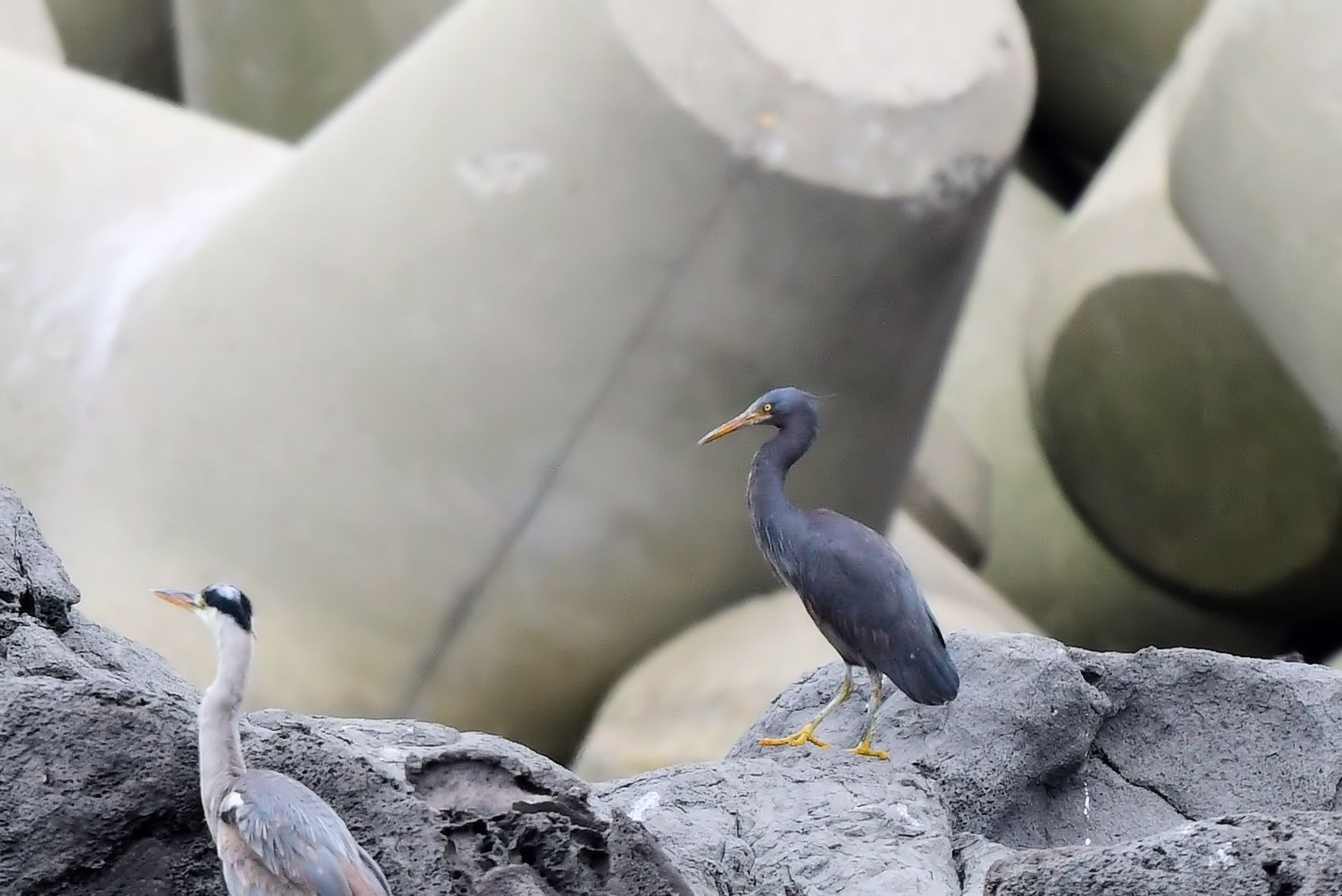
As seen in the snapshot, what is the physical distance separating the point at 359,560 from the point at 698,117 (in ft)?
4.12

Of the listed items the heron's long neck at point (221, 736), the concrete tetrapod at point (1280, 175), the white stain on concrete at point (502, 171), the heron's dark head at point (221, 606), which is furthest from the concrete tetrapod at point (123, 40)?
the heron's long neck at point (221, 736)

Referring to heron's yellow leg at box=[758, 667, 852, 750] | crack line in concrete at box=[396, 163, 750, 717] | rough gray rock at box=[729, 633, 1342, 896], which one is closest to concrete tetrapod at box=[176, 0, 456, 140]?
crack line in concrete at box=[396, 163, 750, 717]

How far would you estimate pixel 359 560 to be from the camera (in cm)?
→ 411

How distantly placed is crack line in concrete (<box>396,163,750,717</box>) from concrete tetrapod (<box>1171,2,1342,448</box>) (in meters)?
1.39

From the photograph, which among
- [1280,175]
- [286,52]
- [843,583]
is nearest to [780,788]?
[843,583]

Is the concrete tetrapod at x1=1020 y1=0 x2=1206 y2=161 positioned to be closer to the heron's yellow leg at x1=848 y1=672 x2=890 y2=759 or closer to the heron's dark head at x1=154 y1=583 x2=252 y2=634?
the heron's yellow leg at x1=848 y1=672 x2=890 y2=759

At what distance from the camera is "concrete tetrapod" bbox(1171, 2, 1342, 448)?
13.5ft

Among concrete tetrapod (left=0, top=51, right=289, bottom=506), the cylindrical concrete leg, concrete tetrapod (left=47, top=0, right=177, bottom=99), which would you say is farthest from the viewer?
concrete tetrapod (left=47, top=0, right=177, bottom=99)

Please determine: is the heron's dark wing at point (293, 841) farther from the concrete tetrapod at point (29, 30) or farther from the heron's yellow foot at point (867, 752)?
the concrete tetrapod at point (29, 30)

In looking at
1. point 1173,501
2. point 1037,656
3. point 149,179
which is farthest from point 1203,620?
point 1037,656

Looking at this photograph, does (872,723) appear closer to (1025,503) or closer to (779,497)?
(779,497)

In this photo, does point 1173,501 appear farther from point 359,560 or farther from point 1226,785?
point 1226,785

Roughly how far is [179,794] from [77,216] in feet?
10.5

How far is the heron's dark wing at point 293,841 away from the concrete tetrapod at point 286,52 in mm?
5144
